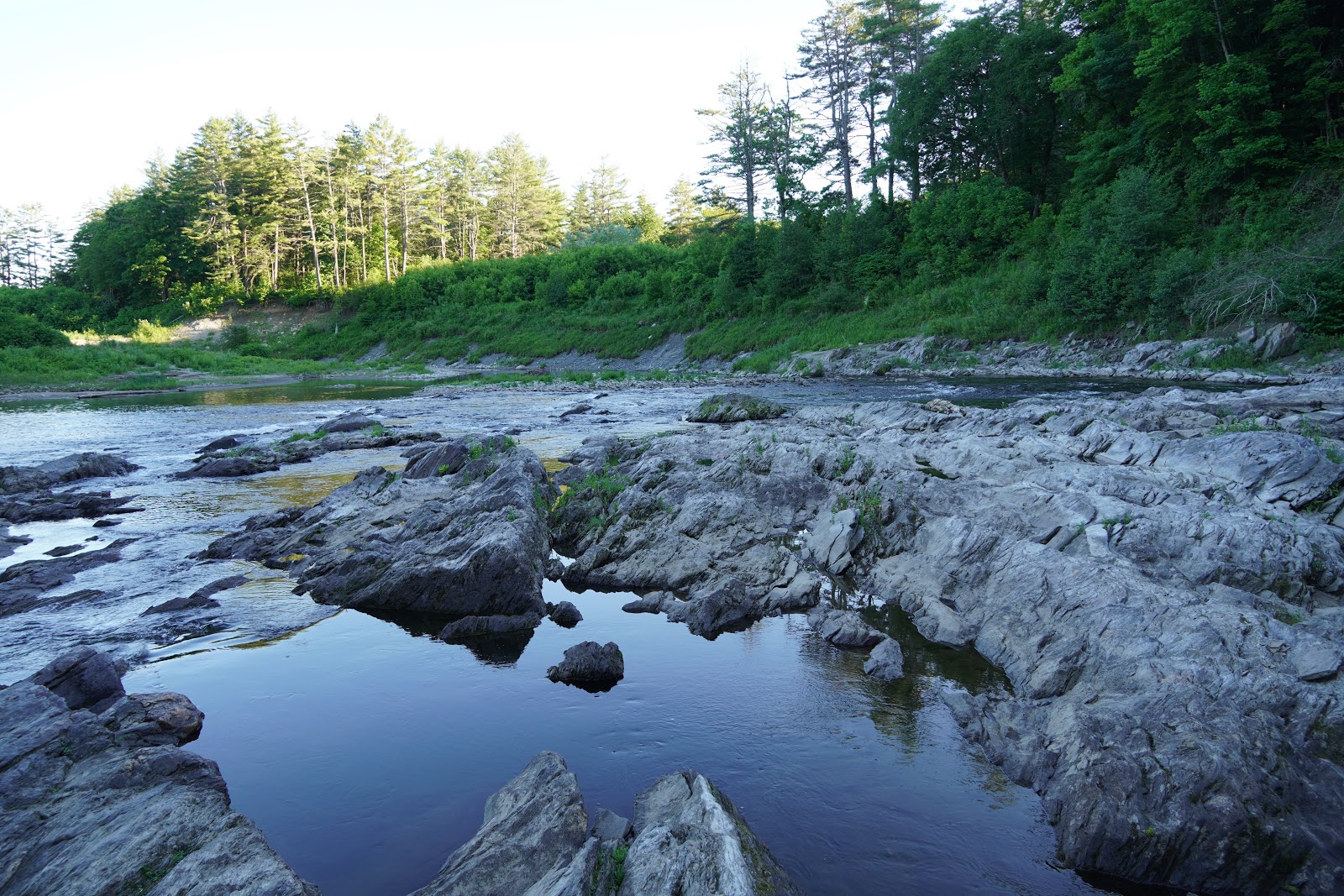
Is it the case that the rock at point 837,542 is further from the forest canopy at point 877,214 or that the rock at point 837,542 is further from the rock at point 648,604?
the forest canopy at point 877,214

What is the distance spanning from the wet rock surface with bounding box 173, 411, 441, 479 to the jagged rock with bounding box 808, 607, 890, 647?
15.6m

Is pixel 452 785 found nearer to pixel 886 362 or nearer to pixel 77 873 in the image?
pixel 77 873

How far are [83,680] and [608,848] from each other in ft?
17.3

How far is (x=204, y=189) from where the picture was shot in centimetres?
8431

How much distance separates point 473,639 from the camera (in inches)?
343

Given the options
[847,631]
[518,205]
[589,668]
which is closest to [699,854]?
[589,668]

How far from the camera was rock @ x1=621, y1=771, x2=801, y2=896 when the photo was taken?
404 cm

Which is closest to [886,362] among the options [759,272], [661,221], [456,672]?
[759,272]

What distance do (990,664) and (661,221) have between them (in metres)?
100

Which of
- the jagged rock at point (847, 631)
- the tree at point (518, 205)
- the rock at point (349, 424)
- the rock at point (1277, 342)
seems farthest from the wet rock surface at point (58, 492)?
the tree at point (518, 205)

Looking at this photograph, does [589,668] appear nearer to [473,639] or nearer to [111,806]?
[473,639]

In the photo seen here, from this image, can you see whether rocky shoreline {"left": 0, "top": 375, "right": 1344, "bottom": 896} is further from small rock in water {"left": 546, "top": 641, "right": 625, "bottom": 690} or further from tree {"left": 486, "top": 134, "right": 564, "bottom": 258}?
tree {"left": 486, "top": 134, "right": 564, "bottom": 258}

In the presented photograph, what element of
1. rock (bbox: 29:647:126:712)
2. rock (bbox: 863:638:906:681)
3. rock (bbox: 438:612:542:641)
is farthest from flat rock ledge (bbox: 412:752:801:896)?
rock (bbox: 29:647:126:712)

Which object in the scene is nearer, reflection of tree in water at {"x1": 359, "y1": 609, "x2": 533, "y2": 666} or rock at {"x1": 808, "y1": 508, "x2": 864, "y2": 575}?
reflection of tree in water at {"x1": 359, "y1": 609, "x2": 533, "y2": 666}
